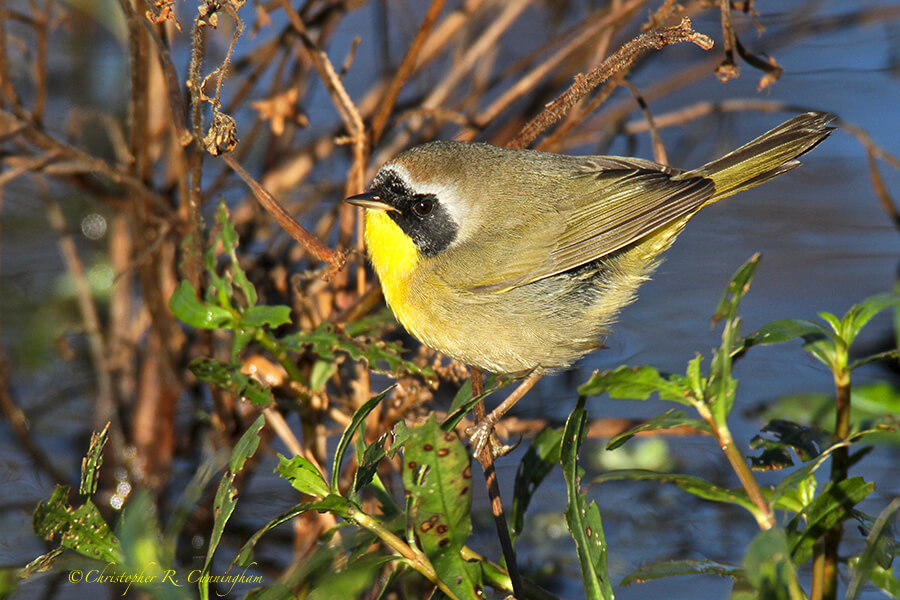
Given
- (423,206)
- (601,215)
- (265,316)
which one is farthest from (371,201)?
(601,215)

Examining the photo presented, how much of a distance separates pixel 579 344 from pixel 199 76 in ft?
4.55

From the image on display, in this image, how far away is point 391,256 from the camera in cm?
282

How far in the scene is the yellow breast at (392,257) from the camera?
276cm

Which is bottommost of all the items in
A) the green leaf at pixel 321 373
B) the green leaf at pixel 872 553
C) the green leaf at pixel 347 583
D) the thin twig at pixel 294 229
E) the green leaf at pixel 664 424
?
the green leaf at pixel 321 373

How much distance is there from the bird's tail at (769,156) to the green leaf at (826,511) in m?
1.24

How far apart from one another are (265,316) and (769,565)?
1.36 m

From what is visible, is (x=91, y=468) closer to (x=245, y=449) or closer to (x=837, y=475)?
(x=245, y=449)

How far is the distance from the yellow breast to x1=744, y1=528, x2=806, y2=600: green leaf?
5.05 ft

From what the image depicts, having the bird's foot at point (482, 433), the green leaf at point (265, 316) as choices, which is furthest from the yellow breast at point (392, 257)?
the green leaf at point (265, 316)

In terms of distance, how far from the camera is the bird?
107 inches

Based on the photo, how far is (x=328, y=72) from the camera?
2975 millimetres

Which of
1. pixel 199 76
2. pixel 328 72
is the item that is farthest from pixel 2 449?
pixel 199 76

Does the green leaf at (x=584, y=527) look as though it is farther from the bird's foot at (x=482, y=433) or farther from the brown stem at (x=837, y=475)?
the bird's foot at (x=482, y=433)

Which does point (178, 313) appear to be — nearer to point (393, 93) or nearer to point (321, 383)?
point (321, 383)
